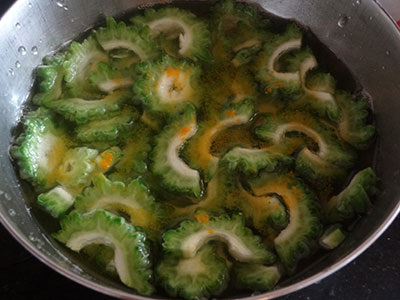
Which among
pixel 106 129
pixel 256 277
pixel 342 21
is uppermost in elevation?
pixel 342 21

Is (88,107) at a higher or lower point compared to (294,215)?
higher

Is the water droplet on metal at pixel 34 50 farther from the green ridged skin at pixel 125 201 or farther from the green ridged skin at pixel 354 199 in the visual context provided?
the green ridged skin at pixel 354 199

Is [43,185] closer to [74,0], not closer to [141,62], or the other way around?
[141,62]

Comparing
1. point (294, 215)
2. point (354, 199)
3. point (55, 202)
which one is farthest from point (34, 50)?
point (354, 199)

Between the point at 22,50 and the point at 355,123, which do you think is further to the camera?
the point at 22,50

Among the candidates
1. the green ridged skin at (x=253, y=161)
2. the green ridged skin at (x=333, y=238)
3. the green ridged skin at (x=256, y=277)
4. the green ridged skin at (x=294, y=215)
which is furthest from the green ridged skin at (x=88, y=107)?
the green ridged skin at (x=333, y=238)

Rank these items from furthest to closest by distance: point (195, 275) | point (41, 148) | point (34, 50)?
1. point (34, 50)
2. point (41, 148)
3. point (195, 275)

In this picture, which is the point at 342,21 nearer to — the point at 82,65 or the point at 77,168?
the point at 82,65
